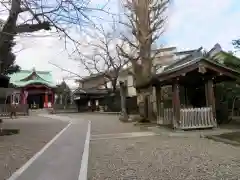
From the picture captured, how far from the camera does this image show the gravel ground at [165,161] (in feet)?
25.0

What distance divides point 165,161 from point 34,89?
49.9 meters

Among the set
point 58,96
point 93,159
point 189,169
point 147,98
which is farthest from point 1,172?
point 58,96

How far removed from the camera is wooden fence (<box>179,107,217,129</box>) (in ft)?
55.4

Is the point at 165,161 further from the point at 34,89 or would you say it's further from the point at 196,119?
the point at 34,89

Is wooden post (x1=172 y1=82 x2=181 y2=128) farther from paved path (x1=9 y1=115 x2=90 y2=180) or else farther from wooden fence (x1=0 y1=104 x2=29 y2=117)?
wooden fence (x1=0 y1=104 x2=29 y2=117)

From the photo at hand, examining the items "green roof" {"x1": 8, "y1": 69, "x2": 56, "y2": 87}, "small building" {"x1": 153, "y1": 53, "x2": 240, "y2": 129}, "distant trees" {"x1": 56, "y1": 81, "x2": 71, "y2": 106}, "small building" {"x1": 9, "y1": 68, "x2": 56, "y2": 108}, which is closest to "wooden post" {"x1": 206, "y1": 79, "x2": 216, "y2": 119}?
"small building" {"x1": 153, "y1": 53, "x2": 240, "y2": 129}

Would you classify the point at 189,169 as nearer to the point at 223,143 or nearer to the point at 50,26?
the point at 223,143

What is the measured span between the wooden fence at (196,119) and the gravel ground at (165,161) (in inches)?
137

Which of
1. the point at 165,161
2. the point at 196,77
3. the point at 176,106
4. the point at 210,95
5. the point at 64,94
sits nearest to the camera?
the point at 165,161

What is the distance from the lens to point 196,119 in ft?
55.9

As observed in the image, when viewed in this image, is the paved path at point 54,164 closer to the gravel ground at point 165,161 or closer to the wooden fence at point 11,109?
the gravel ground at point 165,161

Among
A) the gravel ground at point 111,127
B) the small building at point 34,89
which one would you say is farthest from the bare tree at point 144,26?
the small building at point 34,89

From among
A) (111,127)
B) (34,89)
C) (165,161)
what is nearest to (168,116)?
(111,127)

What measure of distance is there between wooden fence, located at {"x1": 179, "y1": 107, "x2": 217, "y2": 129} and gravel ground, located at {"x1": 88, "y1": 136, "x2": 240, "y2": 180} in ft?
11.4
